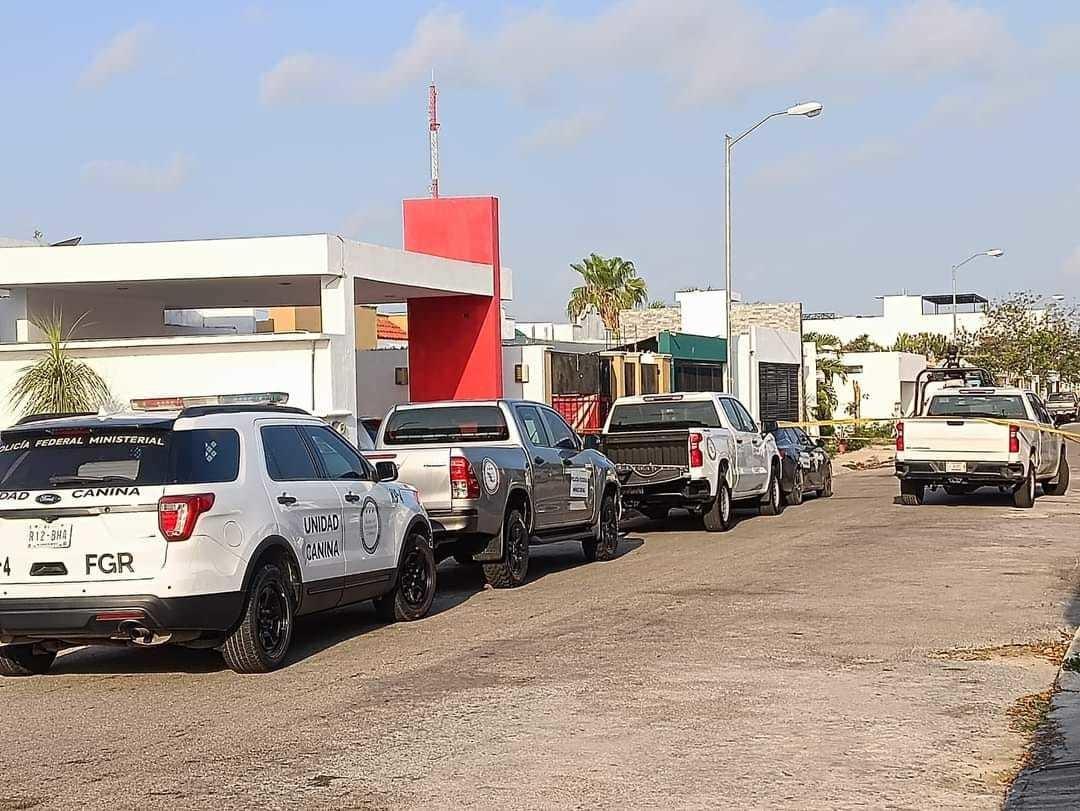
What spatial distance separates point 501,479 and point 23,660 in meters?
5.34

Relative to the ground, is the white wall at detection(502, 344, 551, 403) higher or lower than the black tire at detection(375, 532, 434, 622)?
higher

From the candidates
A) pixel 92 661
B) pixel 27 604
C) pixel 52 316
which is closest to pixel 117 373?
pixel 52 316

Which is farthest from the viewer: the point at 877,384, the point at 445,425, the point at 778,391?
the point at 877,384

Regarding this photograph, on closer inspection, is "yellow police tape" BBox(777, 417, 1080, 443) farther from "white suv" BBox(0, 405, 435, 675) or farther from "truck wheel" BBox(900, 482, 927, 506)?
"white suv" BBox(0, 405, 435, 675)

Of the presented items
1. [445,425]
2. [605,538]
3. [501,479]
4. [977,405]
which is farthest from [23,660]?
[977,405]

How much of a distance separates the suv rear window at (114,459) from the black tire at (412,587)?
2.83 metres

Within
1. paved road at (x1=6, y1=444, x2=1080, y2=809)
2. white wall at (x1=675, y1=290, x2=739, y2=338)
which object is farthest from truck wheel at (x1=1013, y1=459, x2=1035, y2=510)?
white wall at (x1=675, y1=290, x2=739, y2=338)

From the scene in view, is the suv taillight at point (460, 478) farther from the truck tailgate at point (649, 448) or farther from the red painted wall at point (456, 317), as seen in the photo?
the red painted wall at point (456, 317)

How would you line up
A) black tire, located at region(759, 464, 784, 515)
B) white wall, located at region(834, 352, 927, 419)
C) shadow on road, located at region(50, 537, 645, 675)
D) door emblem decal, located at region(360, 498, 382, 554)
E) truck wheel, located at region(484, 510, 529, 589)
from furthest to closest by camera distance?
white wall, located at region(834, 352, 927, 419)
black tire, located at region(759, 464, 784, 515)
truck wheel, located at region(484, 510, 529, 589)
door emblem decal, located at region(360, 498, 382, 554)
shadow on road, located at region(50, 537, 645, 675)

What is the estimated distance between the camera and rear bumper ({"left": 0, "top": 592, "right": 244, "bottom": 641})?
9.52 m

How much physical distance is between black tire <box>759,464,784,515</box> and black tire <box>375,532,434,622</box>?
1179cm

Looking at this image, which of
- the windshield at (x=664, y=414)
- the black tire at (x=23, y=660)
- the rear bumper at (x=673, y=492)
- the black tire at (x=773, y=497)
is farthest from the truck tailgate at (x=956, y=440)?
the black tire at (x=23, y=660)

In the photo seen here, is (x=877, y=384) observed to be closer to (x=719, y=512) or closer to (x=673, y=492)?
(x=719, y=512)

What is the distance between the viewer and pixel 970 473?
77.3 feet
